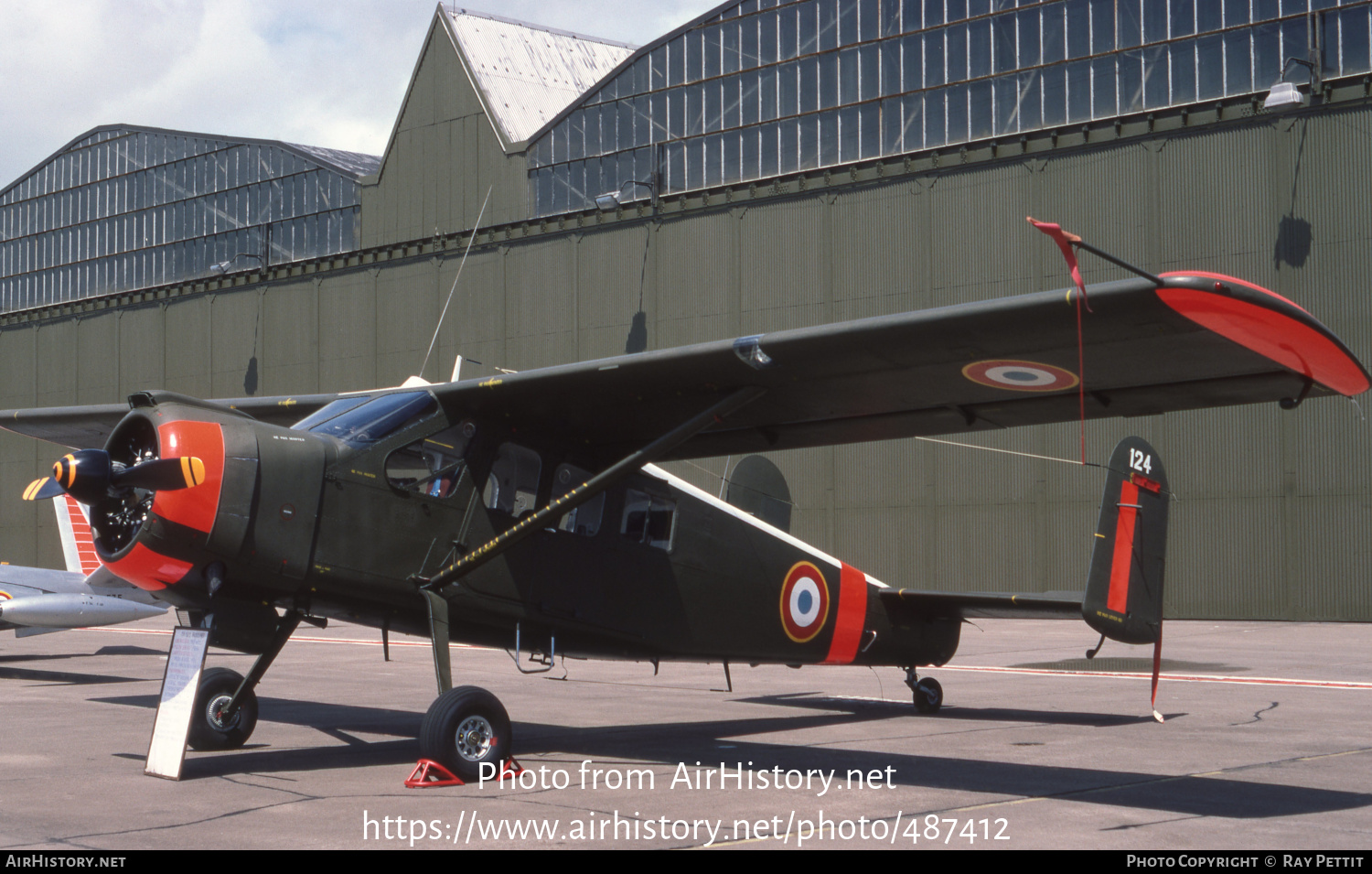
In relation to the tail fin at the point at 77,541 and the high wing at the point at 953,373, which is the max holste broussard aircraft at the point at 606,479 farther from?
the tail fin at the point at 77,541

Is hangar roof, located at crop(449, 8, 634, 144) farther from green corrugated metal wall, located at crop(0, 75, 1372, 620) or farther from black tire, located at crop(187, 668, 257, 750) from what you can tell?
black tire, located at crop(187, 668, 257, 750)

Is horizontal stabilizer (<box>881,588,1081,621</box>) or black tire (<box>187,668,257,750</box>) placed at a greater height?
horizontal stabilizer (<box>881,588,1081,621</box>)

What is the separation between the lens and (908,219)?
Answer: 3378 cm

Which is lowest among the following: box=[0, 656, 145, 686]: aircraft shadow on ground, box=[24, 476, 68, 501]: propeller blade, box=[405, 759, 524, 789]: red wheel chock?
box=[0, 656, 145, 686]: aircraft shadow on ground

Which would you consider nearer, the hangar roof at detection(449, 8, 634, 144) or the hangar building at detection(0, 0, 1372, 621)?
the hangar building at detection(0, 0, 1372, 621)

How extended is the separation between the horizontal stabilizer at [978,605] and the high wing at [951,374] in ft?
8.50

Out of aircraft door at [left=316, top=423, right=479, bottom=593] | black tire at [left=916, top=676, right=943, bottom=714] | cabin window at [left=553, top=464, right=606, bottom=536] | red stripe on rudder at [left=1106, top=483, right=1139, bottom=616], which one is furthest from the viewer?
black tire at [left=916, top=676, right=943, bottom=714]

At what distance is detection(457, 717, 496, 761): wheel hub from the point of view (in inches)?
346

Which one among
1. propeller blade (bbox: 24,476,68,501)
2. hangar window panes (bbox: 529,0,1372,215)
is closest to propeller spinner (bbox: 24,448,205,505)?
propeller blade (bbox: 24,476,68,501)

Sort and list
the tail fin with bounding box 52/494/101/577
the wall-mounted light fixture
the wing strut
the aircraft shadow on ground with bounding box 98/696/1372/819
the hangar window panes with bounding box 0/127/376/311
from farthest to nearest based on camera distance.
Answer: the wall-mounted light fixture
the hangar window panes with bounding box 0/127/376/311
the tail fin with bounding box 52/494/101/577
the wing strut
the aircraft shadow on ground with bounding box 98/696/1372/819

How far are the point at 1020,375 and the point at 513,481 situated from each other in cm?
399

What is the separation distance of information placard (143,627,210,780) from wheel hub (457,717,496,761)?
183 cm

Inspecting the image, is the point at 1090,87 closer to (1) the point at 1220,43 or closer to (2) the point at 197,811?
(1) the point at 1220,43

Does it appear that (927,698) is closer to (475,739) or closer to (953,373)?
(953,373)
